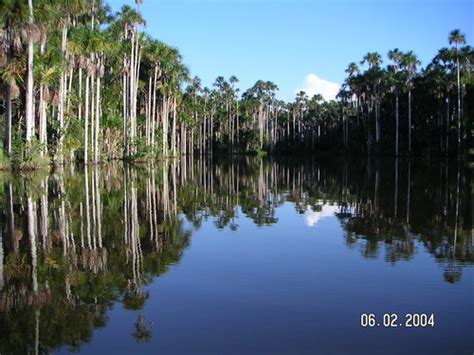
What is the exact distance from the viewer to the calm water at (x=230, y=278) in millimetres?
6645

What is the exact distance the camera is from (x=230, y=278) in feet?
31.8

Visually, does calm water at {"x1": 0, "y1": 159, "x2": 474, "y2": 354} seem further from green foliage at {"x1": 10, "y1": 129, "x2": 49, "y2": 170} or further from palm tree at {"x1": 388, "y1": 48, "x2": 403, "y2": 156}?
palm tree at {"x1": 388, "y1": 48, "x2": 403, "y2": 156}

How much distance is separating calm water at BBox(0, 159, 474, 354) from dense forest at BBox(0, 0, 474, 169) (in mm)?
17576

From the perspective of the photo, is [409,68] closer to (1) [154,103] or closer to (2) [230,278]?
(1) [154,103]

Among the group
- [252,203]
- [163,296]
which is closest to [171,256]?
[163,296]

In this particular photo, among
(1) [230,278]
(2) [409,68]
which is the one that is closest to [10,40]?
(1) [230,278]

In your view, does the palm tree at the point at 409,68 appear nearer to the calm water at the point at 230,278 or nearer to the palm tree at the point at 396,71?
the palm tree at the point at 396,71

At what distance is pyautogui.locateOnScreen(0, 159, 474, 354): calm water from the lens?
664 centimetres

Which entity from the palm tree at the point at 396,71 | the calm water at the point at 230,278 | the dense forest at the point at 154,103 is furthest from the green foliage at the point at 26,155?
the palm tree at the point at 396,71

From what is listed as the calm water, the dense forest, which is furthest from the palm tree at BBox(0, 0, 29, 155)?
the calm water

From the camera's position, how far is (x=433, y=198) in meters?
22.4

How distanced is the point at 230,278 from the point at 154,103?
59549 millimetres

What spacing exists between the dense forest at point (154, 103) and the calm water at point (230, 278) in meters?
17.6

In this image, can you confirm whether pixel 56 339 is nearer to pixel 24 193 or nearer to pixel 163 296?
pixel 163 296
